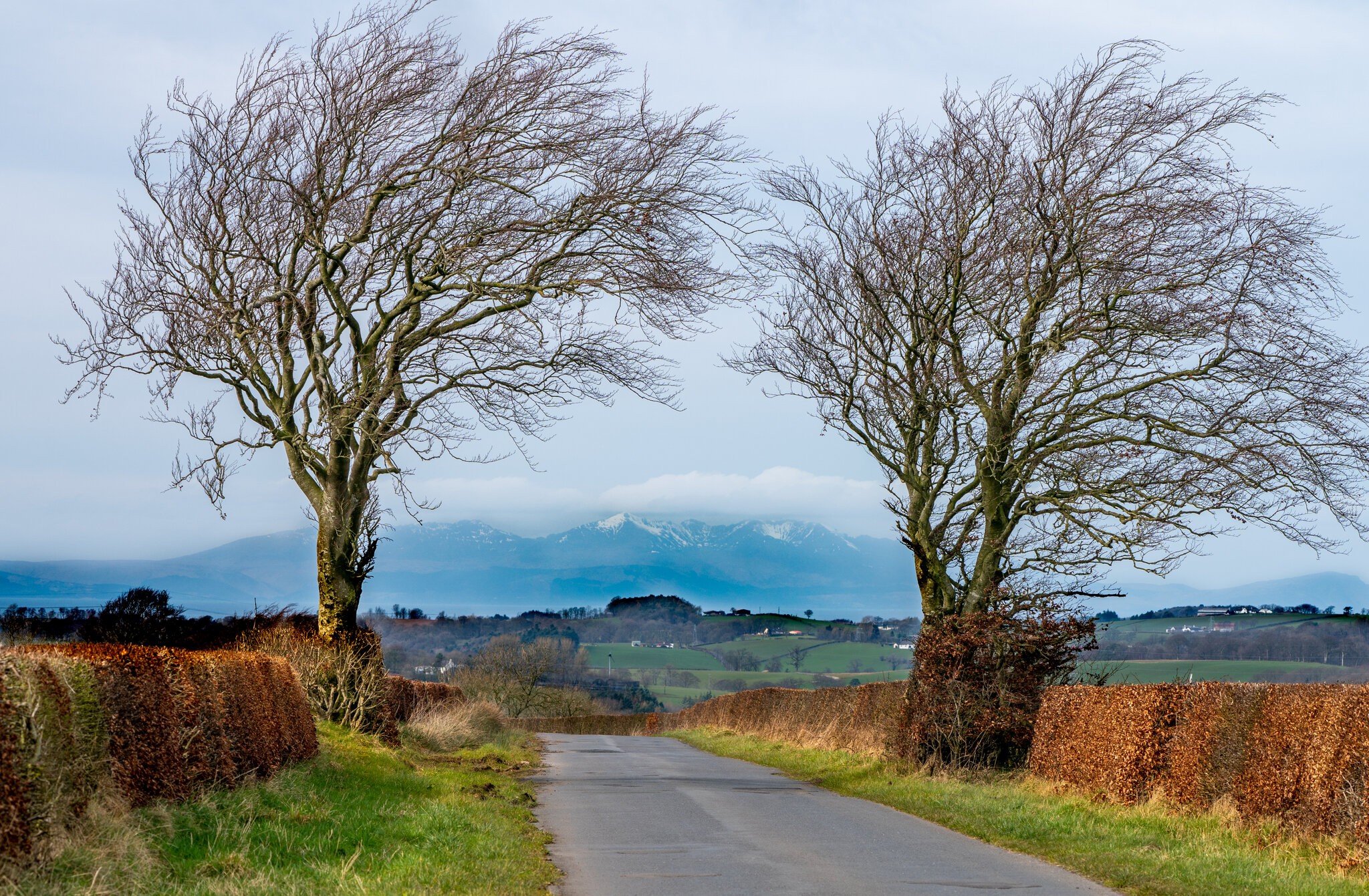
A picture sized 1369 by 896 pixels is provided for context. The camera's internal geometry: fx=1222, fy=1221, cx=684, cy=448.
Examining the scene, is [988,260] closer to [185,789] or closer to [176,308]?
[176,308]

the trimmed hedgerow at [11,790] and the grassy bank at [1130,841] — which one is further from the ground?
the trimmed hedgerow at [11,790]

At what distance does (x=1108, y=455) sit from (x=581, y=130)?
1022 centimetres

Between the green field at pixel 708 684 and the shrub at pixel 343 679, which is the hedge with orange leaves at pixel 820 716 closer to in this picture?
the shrub at pixel 343 679

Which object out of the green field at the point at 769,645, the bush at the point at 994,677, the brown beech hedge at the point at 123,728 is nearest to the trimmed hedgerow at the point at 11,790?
the brown beech hedge at the point at 123,728

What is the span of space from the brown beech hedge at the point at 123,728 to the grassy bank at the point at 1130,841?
25.4ft

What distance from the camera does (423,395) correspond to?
21.1 metres

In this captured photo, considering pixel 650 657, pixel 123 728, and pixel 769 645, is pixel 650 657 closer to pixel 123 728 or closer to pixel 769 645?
pixel 769 645

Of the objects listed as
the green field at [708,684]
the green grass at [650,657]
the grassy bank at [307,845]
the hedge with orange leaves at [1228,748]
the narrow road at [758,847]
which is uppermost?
the hedge with orange leaves at [1228,748]

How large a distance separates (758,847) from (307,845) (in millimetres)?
4112

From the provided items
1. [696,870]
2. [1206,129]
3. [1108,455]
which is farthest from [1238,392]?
[696,870]

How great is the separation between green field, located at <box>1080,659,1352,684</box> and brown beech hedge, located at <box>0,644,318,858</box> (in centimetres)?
1061

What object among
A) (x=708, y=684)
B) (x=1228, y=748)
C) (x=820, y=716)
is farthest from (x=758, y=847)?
(x=708, y=684)

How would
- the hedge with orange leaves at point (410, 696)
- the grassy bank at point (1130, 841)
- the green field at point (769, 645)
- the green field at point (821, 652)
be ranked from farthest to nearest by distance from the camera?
1. the green field at point (769, 645)
2. the green field at point (821, 652)
3. the hedge with orange leaves at point (410, 696)
4. the grassy bank at point (1130, 841)

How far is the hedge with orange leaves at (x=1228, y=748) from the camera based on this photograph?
10.7 m
